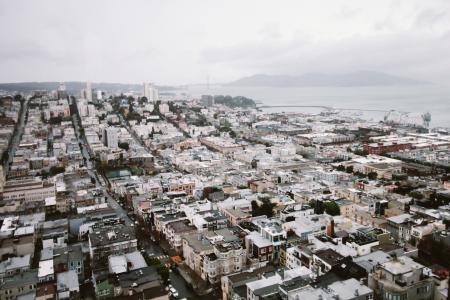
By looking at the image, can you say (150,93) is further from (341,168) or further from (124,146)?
(341,168)

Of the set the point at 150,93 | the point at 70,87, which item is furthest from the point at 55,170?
the point at 70,87

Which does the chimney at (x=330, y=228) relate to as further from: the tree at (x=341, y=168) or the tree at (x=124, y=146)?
the tree at (x=124, y=146)

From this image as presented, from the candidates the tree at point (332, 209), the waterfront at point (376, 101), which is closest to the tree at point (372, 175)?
the tree at point (332, 209)

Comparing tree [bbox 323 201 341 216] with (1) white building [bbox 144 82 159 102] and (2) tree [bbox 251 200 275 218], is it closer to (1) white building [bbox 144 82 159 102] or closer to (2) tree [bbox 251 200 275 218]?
(2) tree [bbox 251 200 275 218]

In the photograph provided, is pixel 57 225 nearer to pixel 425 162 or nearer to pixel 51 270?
pixel 51 270

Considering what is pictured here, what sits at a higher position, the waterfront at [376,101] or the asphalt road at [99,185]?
the waterfront at [376,101]

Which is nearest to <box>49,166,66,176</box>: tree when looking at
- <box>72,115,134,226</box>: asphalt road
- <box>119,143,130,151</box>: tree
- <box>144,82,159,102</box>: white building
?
<box>72,115,134,226</box>: asphalt road

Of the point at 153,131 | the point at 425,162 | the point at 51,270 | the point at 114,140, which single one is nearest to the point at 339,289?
the point at 51,270
